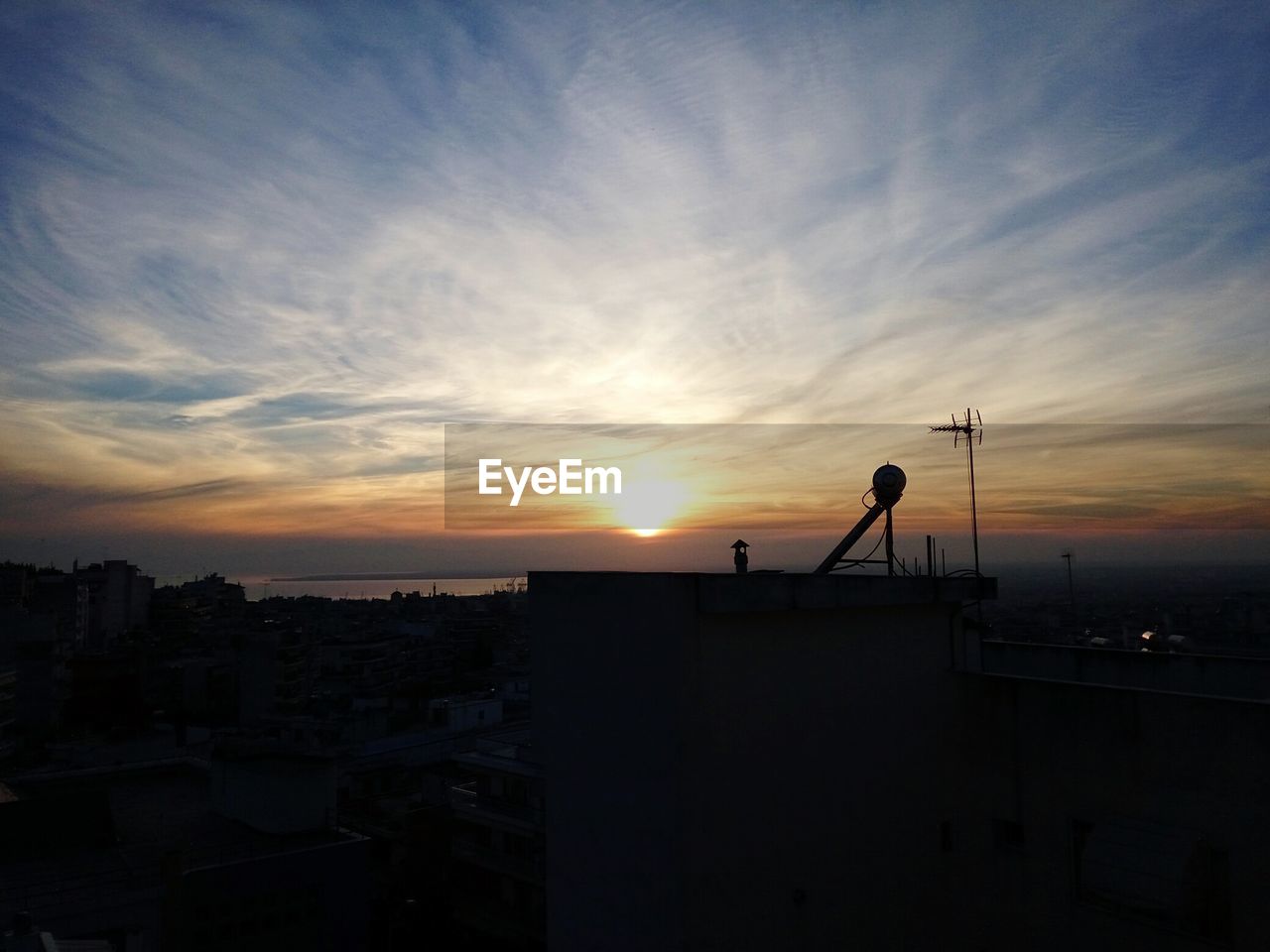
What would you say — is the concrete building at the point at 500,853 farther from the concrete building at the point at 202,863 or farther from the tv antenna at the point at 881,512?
the tv antenna at the point at 881,512

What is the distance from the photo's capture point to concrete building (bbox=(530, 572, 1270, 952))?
3588 mm

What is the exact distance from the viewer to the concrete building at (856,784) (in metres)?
3.59

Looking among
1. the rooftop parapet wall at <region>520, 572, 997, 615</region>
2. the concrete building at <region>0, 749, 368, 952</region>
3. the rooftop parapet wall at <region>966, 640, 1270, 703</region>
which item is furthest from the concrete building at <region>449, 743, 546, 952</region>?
the rooftop parapet wall at <region>520, 572, 997, 615</region>

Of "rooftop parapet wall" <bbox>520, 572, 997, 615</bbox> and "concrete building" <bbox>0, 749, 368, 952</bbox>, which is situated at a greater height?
"rooftop parapet wall" <bbox>520, 572, 997, 615</bbox>

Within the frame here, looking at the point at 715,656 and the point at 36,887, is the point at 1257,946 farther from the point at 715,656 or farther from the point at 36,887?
the point at 36,887

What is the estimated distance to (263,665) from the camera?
3425 cm

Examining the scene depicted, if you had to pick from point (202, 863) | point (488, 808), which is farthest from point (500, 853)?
point (202, 863)

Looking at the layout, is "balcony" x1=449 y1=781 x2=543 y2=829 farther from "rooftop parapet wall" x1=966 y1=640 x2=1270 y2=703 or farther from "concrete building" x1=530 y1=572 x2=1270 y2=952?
"concrete building" x1=530 y1=572 x2=1270 y2=952

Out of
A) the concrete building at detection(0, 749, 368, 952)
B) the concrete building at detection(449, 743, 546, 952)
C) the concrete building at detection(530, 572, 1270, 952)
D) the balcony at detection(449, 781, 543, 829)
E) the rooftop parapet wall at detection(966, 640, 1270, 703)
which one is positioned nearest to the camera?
the concrete building at detection(530, 572, 1270, 952)

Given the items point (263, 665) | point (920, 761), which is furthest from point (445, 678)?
point (920, 761)

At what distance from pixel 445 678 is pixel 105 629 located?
94.2 ft

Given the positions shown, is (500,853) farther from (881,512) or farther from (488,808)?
(881,512)

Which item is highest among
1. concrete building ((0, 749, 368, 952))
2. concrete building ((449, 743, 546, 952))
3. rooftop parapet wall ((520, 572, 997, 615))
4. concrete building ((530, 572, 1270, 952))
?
rooftop parapet wall ((520, 572, 997, 615))

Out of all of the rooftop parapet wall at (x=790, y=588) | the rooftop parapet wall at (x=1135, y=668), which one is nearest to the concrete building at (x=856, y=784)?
the rooftop parapet wall at (x=790, y=588)
